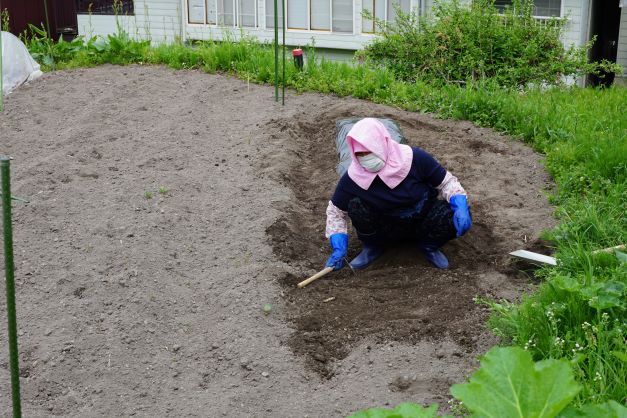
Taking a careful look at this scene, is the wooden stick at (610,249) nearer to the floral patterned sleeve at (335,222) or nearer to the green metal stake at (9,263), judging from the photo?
the floral patterned sleeve at (335,222)

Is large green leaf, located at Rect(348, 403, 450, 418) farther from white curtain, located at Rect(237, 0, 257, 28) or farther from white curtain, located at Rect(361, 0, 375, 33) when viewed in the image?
white curtain, located at Rect(237, 0, 257, 28)

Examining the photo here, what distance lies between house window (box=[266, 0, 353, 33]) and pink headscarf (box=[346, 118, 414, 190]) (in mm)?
8492

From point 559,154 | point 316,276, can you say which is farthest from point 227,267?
point 559,154

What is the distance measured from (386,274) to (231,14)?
9.95m

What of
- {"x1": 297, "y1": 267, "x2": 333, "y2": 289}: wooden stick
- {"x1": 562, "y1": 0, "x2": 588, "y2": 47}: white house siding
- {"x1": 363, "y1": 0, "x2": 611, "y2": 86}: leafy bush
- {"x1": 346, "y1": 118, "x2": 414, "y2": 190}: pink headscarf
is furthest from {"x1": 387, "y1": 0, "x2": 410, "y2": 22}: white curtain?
{"x1": 297, "y1": 267, "x2": 333, "y2": 289}: wooden stick

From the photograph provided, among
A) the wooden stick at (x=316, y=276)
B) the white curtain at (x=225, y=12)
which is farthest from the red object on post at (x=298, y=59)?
the white curtain at (x=225, y=12)

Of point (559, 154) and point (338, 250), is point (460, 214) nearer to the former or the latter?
point (338, 250)

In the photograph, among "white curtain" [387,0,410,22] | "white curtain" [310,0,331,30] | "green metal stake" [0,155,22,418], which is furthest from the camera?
"white curtain" [310,0,331,30]

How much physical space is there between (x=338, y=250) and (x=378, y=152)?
709 millimetres

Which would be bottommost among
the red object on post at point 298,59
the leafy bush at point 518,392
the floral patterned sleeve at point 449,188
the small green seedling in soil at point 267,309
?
the small green seedling in soil at point 267,309

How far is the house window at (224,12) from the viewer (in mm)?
14383

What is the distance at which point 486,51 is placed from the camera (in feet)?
29.9

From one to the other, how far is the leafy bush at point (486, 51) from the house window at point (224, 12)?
528cm

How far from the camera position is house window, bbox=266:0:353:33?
44.3 feet
